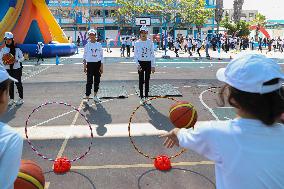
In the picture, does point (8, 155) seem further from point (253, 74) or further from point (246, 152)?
point (253, 74)

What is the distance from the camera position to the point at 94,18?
69000 millimetres

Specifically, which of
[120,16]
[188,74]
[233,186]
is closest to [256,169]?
[233,186]

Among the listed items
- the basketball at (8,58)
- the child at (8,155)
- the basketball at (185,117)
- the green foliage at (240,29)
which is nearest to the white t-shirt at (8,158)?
the child at (8,155)

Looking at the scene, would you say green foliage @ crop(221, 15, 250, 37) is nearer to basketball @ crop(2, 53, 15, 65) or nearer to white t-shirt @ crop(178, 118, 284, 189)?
basketball @ crop(2, 53, 15, 65)

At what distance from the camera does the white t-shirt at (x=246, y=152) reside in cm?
186

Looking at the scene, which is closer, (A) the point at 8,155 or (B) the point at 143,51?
(A) the point at 8,155

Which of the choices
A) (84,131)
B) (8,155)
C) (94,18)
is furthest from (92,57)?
(94,18)

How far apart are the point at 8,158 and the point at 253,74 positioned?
143 cm

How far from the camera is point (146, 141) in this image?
738 cm

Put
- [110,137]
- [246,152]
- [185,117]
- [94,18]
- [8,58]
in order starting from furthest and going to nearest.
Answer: [94,18]
[8,58]
[110,137]
[185,117]
[246,152]

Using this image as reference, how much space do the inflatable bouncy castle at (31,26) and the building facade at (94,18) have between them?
35.0m

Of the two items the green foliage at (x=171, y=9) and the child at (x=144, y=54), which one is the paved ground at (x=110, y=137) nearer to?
the child at (x=144, y=54)

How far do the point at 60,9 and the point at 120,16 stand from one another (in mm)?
13957

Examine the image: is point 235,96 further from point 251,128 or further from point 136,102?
point 136,102
